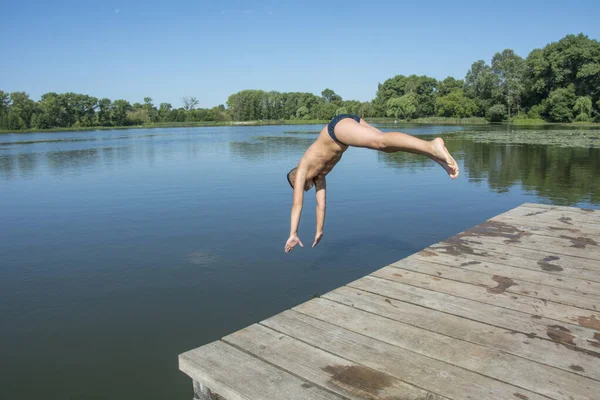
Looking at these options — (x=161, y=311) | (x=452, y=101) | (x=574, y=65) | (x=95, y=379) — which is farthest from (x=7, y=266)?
(x=452, y=101)

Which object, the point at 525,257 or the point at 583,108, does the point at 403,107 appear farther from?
the point at 525,257

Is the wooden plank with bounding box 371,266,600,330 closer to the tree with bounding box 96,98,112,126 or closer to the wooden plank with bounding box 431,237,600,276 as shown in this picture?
the wooden plank with bounding box 431,237,600,276

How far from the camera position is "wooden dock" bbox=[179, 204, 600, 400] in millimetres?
A: 2652

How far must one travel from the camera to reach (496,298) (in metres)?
3.94

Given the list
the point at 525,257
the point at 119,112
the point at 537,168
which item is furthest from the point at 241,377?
the point at 119,112

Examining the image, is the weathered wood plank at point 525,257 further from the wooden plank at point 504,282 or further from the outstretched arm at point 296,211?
the outstretched arm at point 296,211

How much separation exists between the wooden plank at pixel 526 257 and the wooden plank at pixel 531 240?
16 cm

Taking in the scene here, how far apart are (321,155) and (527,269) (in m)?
2.54

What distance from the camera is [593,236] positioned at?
6020 millimetres

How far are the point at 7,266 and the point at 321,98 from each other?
497 feet

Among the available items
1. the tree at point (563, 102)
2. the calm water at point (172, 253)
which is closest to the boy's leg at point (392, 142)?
the calm water at point (172, 253)

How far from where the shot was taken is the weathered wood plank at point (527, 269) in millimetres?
4270

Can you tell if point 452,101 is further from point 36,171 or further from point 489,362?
point 489,362

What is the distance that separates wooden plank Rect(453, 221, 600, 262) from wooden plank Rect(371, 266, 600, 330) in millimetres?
1695
